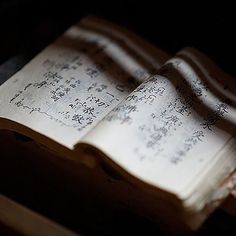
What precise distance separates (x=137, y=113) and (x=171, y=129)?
54 mm

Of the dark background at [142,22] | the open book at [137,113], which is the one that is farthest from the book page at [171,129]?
the dark background at [142,22]

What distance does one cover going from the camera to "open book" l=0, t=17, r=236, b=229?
71 cm

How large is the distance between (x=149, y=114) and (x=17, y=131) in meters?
0.20

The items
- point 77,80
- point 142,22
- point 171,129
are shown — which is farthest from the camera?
point 142,22

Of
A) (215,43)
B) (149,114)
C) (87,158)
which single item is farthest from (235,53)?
(87,158)

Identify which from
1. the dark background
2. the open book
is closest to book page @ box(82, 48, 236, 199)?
the open book

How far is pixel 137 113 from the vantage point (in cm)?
77

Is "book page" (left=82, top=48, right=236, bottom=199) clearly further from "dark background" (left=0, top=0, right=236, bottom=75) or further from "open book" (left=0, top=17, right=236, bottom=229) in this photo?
"dark background" (left=0, top=0, right=236, bottom=75)

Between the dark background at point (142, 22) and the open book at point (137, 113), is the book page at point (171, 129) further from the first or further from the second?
the dark background at point (142, 22)

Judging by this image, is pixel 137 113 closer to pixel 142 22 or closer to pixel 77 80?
pixel 77 80

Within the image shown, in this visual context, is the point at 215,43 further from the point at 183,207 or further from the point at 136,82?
the point at 183,207

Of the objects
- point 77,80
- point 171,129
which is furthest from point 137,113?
point 77,80

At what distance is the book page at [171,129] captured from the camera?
2.33 ft

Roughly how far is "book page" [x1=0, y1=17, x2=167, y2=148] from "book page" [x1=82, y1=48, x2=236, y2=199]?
0.19 feet
